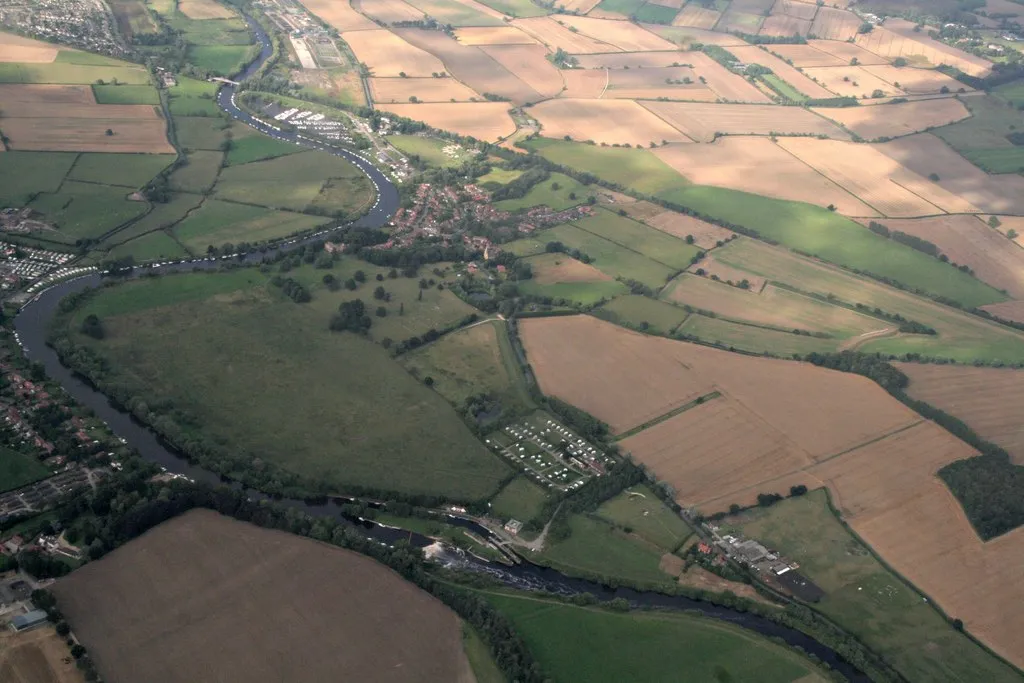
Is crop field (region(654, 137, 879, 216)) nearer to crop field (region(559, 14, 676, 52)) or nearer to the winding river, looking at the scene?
crop field (region(559, 14, 676, 52))

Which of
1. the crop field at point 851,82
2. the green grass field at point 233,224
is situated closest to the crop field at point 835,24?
the crop field at point 851,82

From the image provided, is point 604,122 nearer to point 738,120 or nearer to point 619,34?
point 738,120

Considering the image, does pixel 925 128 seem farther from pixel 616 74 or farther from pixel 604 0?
pixel 604 0

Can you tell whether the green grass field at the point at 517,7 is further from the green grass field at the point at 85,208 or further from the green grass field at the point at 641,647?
the green grass field at the point at 641,647

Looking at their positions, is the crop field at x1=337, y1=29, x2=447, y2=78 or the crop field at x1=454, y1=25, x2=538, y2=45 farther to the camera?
the crop field at x1=454, y1=25, x2=538, y2=45

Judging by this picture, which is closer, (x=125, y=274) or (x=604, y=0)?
(x=125, y=274)

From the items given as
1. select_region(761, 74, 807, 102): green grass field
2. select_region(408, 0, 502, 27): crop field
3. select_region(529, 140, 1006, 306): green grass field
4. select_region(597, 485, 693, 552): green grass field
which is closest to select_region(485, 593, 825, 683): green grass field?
select_region(597, 485, 693, 552): green grass field

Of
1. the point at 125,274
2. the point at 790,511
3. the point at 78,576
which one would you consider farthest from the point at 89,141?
the point at 790,511
